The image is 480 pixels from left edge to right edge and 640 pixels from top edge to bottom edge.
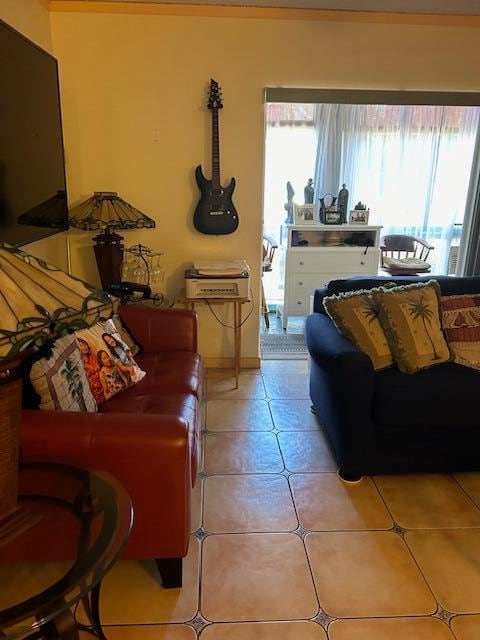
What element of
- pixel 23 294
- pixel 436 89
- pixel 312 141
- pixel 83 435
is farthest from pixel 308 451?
pixel 312 141

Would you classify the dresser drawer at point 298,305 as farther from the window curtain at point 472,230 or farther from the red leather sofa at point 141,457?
the red leather sofa at point 141,457

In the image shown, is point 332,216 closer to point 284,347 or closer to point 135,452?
point 284,347

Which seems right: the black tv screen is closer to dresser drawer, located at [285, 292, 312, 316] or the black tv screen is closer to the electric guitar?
the electric guitar

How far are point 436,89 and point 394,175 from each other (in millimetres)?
2066

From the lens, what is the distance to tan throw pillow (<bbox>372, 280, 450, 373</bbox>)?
225 centimetres

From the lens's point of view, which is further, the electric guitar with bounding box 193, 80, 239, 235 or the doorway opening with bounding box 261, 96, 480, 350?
the doorway opening with bounding box 261, 96, 480, 350

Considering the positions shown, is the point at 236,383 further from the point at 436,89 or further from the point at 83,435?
the point at 436,89

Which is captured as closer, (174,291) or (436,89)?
(436,89)

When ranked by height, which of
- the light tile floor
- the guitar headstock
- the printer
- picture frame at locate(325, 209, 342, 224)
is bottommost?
the light tile floor

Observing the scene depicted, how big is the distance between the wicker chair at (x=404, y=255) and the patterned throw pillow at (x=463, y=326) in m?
2.19

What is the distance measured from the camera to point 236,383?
3242mm

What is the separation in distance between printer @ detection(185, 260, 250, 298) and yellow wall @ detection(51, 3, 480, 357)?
416mm

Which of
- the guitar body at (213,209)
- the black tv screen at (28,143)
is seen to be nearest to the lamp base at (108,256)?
the black tv screen at (28,143)

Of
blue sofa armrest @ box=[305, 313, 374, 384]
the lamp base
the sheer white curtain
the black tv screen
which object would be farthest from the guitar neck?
the sheer white curtain
